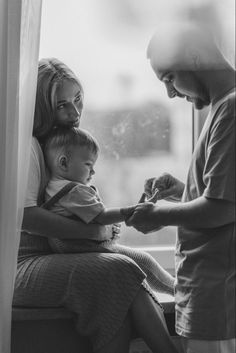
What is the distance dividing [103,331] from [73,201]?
323mm

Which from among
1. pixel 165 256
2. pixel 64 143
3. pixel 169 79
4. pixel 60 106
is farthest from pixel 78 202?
pixel 165 256

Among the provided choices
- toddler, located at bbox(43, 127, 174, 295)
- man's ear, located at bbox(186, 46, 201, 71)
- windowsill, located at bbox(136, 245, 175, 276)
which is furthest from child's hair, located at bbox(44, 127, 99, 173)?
windowsill, located at bbox(136, 245, 175, 276)

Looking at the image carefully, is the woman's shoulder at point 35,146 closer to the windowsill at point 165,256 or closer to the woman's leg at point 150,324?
the woman's leg at point 150,324

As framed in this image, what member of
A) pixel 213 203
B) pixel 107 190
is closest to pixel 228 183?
pixel 213 203

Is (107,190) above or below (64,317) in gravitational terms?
above

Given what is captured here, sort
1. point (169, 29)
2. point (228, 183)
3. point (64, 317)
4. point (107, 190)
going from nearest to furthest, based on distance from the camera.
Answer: point (228, 183) → point (169, 29) → point (64, 317) → point (107, 190)

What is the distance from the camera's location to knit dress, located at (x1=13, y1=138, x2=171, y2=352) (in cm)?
150

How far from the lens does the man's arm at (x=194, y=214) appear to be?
1318 millimetres

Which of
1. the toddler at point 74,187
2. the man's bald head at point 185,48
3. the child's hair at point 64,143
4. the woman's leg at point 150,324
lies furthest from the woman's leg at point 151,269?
the man's bald head at point 185,48

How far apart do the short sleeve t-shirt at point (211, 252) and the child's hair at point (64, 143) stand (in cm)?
30

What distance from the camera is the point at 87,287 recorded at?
4.91 feet

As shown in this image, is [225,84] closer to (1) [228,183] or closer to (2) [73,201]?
(1) [228,183]

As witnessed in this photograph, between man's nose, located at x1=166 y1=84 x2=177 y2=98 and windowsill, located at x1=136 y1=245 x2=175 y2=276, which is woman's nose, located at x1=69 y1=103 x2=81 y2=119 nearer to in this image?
man's nose, located at x1=166 y1=84 x2=177 y2=98

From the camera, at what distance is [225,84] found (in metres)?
1.38
